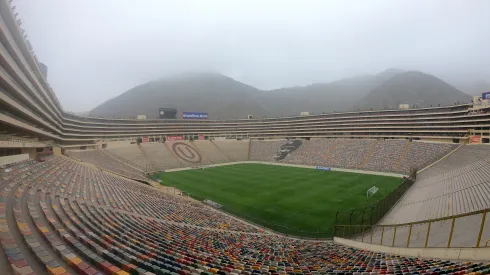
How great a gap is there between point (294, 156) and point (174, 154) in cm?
3228

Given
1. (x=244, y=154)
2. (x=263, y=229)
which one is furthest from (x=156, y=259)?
(x=244, y=154)

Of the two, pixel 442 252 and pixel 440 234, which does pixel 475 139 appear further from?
pixel 442 252

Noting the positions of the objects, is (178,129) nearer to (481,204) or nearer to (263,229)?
(263,229)

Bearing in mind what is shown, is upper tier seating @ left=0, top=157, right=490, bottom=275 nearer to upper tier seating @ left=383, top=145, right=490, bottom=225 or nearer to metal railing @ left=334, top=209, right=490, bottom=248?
metal railing @ left=334, top=209, right=490, bottom=248

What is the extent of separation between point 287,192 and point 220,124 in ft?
210

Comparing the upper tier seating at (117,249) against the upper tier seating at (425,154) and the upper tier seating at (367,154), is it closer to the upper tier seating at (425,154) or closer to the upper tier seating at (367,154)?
the upper tier seating at (425,154)

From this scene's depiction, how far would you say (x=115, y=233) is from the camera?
33.6 feet

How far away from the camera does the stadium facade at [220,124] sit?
1043 inches

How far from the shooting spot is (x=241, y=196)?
34312mm

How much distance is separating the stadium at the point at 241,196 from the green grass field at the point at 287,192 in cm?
23

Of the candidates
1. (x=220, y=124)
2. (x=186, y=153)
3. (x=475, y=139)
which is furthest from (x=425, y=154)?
(x=220, y=124)

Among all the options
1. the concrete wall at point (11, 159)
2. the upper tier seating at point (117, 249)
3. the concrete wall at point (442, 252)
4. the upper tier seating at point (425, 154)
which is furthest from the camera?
the upper tier seating at point (425, 154)

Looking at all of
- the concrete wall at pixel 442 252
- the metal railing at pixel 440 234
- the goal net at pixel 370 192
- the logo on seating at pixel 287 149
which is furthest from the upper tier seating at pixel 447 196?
the logo on seating at pixel 287 149

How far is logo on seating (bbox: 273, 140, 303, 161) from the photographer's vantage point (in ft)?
232
